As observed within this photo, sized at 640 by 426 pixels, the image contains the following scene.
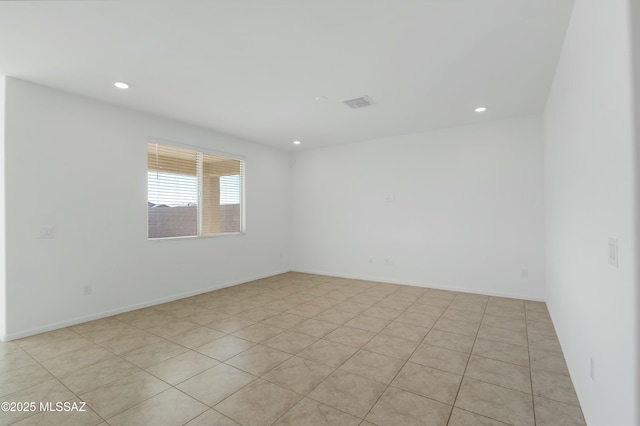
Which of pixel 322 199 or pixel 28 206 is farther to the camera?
pixel 322 199

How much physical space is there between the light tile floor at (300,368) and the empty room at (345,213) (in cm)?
2

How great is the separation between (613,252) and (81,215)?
4.73m

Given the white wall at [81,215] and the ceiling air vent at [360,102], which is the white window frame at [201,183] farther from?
the ceiling air vent at [360,102]

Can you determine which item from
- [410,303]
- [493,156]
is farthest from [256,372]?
[493,156]

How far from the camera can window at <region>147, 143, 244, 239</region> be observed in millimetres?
4266

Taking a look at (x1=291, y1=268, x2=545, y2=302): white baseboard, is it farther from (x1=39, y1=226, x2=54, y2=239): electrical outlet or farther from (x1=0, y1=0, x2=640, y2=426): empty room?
(x1=39, y1=226, x2=54, y2=239): electrical outlet

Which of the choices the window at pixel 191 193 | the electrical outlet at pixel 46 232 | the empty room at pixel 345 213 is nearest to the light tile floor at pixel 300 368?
the empty room at pixel 345 213

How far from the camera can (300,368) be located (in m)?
2.44

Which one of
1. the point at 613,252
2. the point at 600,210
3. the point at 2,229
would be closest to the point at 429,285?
→ the point at 600,210

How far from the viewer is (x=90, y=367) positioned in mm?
2471

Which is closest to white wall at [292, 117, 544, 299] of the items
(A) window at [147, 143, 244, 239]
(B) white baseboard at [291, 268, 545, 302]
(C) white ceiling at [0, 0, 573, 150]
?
(B) white baseboard at [291, 268, 545, 302]

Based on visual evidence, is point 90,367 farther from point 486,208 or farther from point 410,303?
point 486,208

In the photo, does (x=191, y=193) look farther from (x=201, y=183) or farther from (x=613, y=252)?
(x=613, y=252)

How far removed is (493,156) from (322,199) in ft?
10.6
